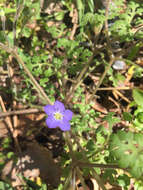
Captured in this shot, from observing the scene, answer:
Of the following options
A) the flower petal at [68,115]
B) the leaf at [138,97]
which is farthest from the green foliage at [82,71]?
the flower petal at [68,115]

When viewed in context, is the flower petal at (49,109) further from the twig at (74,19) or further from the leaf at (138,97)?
the twig at (74,19)

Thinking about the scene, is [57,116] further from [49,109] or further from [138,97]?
[138,97]

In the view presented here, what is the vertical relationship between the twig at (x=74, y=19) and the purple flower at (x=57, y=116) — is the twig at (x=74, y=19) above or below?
above

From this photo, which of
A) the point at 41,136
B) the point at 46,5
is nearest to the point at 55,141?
the point at 41,136

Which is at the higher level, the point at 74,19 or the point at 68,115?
the point at 74,19

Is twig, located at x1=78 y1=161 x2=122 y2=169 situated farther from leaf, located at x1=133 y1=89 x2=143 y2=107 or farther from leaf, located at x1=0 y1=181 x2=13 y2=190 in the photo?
leaf, located at x1=0 y1=181 x2=13 y2=190

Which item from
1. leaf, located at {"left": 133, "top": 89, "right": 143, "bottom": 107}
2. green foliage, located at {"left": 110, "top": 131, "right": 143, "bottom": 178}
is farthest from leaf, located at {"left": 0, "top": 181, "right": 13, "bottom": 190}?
leaf, located at {"left": 133, "top": 89, "right": 143, "bottom": 107}

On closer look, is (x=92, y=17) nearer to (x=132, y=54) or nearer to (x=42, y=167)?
(x=132, y=54)

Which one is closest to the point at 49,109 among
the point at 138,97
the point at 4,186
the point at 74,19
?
the point at 138,97

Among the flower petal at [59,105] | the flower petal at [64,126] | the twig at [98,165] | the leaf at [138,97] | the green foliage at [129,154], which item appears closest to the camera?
the green foliage at [129,154]
